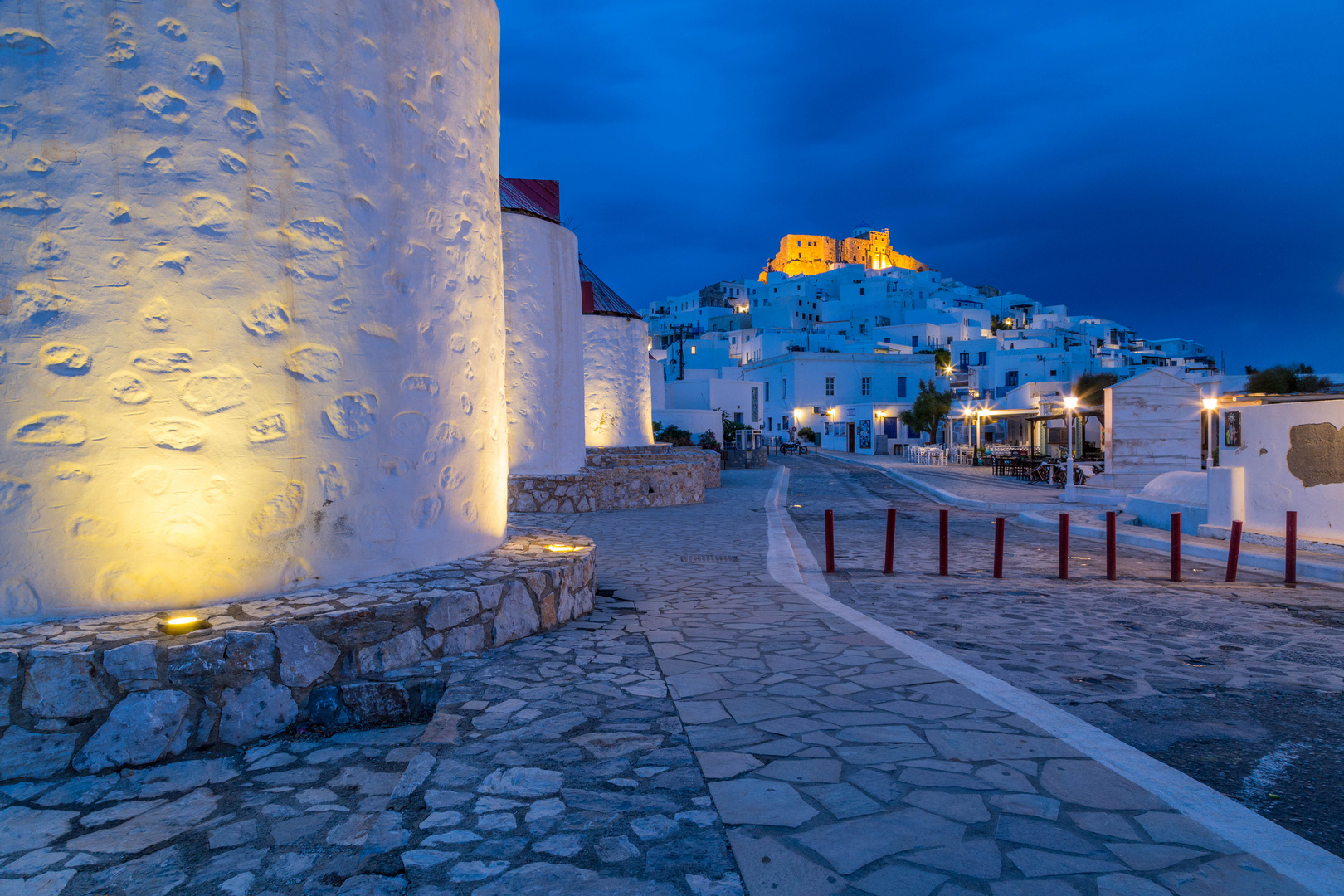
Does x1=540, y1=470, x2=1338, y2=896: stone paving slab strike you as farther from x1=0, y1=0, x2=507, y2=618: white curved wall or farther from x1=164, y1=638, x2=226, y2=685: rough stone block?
x1=0, y1=0, x2=507, y2=618: white curved wall

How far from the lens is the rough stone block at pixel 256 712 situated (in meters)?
3.87

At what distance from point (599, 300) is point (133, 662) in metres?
21.4

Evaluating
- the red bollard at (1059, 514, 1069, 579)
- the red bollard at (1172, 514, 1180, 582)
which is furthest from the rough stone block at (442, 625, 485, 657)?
the red bollard at (1172, 514, 1180, 582)

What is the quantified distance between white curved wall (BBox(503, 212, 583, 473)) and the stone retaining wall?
9095 millimetres

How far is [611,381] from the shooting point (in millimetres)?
23656

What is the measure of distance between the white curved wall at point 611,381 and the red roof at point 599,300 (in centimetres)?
22

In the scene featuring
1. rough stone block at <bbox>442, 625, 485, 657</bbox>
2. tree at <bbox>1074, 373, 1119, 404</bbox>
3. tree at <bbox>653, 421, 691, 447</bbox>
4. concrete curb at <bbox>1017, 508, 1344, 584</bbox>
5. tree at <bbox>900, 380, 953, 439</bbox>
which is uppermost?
tree at <bbox>1074, 373, 1119, 404</bbox>

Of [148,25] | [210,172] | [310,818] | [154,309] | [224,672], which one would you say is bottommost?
[310,818]

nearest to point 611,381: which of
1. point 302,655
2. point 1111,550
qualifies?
point 1111,550

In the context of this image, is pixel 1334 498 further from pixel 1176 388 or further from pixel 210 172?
pixel 210 172

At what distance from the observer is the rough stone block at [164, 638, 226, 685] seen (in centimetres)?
371

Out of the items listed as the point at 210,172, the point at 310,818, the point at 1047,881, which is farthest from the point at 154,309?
the point at 1047,881

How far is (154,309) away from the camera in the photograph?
4207 millimetres

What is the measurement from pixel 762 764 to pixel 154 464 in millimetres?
3698
